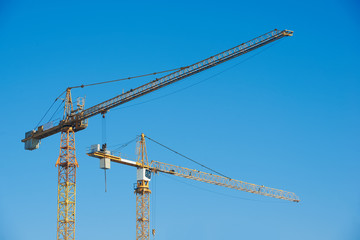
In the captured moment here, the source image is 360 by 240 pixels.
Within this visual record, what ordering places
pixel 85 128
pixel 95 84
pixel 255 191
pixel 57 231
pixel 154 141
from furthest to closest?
pixel 255 191
pixel 154 141
pixel 95 84
pixel 85 128
pixel 57 231

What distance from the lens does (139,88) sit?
132000 mm

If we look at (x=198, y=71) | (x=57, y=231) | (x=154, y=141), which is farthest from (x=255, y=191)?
(x=57, y=231)

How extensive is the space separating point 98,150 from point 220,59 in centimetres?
3000

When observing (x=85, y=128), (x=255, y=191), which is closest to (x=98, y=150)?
(x=85, y=128)

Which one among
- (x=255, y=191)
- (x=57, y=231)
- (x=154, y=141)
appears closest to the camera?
(x=57, y=231)

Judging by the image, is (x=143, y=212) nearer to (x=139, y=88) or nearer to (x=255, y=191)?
(x=139, y=88)

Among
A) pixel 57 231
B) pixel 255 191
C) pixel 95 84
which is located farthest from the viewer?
pixel 255 191

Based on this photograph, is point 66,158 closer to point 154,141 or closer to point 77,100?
point 77,100

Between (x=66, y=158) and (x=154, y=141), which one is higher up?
(x=154, y=141)

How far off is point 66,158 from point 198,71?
30808 millimetres

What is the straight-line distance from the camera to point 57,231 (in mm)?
121000

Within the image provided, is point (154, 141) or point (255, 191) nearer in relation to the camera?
point (154, 141)

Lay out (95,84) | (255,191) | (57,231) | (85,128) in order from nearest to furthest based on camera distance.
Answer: (57,231) < (85,128) < (95,84) < (255,191)

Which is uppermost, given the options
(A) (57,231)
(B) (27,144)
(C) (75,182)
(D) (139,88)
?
(D) (139,88)
